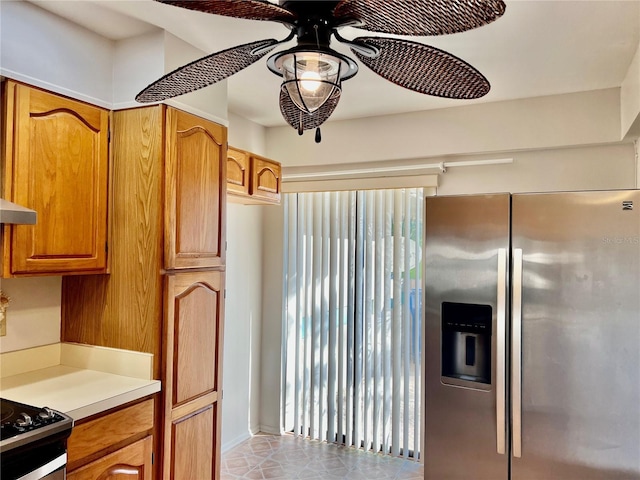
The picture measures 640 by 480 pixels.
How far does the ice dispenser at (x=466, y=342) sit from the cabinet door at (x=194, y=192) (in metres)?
1.25

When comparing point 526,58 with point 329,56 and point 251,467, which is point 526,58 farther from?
point 251,467

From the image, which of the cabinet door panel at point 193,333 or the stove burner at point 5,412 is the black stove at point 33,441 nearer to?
the stove burner at point 5,412

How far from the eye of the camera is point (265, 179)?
10.4 feet

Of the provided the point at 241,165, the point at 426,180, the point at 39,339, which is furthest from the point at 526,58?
the point at 39,339

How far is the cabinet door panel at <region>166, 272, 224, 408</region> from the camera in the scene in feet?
6.94

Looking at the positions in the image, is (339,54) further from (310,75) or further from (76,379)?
(76,379)

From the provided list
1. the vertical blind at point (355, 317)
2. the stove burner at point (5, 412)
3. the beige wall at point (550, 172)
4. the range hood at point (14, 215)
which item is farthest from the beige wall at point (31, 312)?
the beige wall at point (550, 172)

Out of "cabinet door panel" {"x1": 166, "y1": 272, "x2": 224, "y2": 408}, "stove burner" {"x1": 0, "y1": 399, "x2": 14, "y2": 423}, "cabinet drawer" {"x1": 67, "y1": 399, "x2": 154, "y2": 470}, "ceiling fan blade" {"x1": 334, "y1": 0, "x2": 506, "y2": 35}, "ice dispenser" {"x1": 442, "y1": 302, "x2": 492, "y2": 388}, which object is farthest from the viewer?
"ice dispenser" {"x1": 442, "y1": 302, "x2": 492, "y2": 388}

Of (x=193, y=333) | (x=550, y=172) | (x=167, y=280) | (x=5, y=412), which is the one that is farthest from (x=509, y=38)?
(x=5, y=412)

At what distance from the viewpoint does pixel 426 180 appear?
10.6ft

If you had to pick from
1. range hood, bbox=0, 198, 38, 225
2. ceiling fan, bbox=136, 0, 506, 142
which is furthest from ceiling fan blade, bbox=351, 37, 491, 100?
range hood, bbox=0, 198, 38, 225

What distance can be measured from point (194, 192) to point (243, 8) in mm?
1280

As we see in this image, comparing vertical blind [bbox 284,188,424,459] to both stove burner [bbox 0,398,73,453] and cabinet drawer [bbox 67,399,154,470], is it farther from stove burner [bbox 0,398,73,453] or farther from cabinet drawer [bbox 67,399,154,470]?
stove burner [bbox 0,398,73,453]

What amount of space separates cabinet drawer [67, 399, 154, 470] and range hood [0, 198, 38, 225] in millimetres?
770
